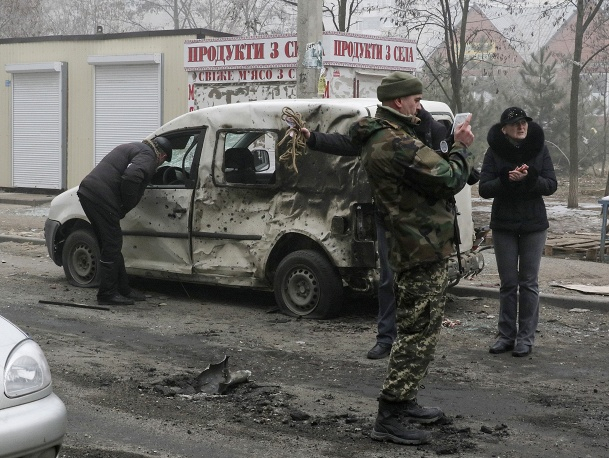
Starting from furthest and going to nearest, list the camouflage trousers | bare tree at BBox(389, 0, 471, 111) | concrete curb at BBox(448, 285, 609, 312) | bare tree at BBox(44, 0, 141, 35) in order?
bare tree at BBox(44, 0, 141, 35) → bare tree at BBox(389, 0, 471, 111) → concrete curb at BBox(448, 285, 609, 312) → the camouflage trousers

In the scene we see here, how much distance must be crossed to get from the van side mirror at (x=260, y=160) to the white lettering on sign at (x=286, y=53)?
7.71m

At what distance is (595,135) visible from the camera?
32594 mm

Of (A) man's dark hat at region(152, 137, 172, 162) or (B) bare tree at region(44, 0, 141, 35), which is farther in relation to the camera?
(B) bare tree at region(44, 0, 141, 35)

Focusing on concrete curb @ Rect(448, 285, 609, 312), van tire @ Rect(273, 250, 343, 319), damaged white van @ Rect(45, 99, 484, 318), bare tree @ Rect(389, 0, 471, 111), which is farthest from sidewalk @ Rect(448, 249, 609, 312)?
bare tree @ Rect(389, 0, 471, 111)

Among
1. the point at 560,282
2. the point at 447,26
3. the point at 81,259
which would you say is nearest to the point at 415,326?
the point at 560,282

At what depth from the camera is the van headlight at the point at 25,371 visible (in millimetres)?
4355

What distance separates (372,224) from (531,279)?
1.45 meters

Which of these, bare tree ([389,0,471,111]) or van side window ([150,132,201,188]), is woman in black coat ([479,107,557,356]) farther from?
bare tree ([389,0,471,111])

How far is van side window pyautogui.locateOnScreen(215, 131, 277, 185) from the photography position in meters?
9.48

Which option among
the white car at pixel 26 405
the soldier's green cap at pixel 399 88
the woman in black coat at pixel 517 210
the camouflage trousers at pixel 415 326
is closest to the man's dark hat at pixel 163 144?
the woman in black coat at pixel 517 210

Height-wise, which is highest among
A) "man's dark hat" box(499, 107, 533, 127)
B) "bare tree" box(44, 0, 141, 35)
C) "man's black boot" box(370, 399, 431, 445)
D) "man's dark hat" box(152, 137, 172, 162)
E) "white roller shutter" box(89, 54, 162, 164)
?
"bare tree" box(44, 0, 141, 35)

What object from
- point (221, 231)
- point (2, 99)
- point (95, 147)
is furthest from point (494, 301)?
point (2, 99)

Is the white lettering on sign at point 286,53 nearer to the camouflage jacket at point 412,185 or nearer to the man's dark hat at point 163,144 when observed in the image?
the man's dark hat at point 163,144

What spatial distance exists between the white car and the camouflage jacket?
75.0 inches
